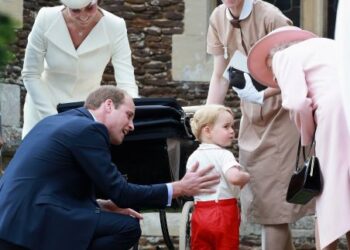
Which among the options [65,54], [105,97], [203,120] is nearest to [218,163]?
[203,120]

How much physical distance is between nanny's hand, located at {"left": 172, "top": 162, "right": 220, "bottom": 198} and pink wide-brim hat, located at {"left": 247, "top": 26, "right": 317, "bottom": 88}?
0.60 m

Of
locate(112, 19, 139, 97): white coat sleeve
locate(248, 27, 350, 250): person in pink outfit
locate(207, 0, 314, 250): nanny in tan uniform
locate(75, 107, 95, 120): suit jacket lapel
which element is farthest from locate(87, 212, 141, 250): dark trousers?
locate(112, 19, 139, 97): white coat sleeve

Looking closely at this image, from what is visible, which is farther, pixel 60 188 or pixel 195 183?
pixel 195 183

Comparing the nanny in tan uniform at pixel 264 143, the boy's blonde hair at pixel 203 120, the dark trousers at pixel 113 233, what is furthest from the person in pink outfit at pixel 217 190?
the dark trousers at pixel 113 233

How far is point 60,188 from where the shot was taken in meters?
4.15

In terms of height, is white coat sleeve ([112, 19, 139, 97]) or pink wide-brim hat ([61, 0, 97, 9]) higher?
pink wide-brim hat ([61, 0, 97, 9])

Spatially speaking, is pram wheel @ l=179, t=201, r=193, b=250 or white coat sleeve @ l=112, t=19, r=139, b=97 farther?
white coat sleeve @ l=112, t=19, r=139, b=97

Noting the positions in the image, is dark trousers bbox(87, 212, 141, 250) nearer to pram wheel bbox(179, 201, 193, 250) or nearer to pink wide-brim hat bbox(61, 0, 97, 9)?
pram wheel bbox(179, 201, 193, 250)

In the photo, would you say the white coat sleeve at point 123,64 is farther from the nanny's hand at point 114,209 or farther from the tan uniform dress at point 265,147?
the nanny's hand at point 114,209

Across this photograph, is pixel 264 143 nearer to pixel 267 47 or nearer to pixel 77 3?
pixel 267 47

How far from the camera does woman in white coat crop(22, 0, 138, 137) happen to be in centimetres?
533

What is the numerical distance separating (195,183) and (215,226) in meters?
0.45

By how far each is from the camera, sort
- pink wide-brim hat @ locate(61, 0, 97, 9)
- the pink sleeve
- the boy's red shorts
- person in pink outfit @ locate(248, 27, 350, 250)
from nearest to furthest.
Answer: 1. person in pink outfit @ locate(248, 27, 350, 250)
2. the pink sleeve
3. the boy's red shorts
4. pink wide-brim hat @ locate(61, 0, 97, 9)

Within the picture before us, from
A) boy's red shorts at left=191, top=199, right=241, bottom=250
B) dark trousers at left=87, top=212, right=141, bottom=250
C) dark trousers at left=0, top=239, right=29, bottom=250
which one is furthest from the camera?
boy's red shorts at left=191, top=199, right=241, bottom=250
